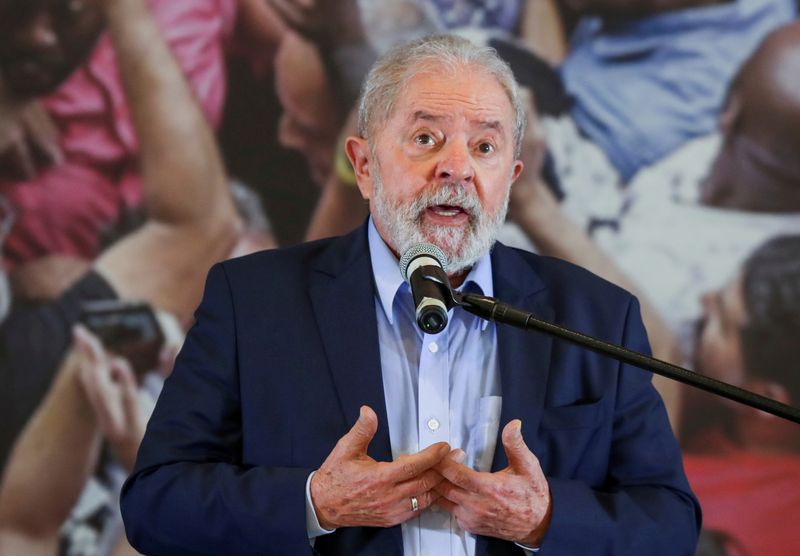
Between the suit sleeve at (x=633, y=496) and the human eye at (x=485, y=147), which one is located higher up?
the human eye at (x=485, y=147)

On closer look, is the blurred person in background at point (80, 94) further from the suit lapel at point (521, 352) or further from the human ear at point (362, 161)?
the suit lapel at point (521, 352)

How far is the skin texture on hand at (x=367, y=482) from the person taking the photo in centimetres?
174

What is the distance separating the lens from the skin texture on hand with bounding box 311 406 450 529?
174cm

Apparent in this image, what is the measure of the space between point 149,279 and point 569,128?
1638mm

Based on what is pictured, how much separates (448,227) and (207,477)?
28.3 inches

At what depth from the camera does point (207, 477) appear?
189 cm

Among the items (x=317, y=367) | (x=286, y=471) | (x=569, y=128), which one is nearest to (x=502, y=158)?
(x=317, y=367)

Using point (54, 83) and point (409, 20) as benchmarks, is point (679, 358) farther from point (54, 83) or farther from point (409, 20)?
point (54, 83)

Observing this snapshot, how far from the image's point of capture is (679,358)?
11.5ft

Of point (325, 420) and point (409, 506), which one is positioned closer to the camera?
point (409, 506)


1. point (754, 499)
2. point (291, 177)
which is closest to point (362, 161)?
point (291, 177)

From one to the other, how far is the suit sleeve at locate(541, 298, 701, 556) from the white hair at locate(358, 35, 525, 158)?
0.61 metres

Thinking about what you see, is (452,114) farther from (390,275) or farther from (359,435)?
(359,435)

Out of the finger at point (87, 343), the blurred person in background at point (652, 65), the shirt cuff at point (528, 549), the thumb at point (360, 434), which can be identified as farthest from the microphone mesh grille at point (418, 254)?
the finger at point (87, 343)
